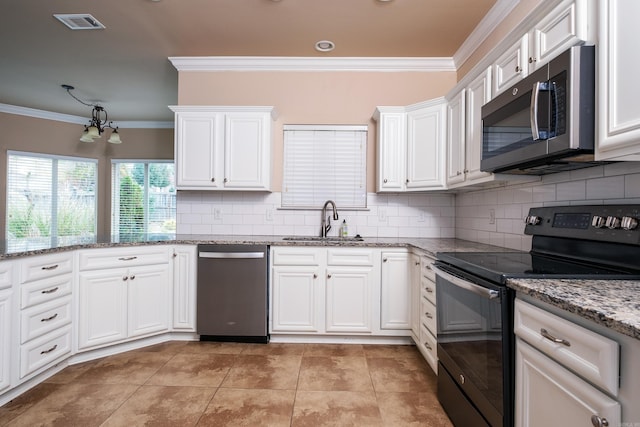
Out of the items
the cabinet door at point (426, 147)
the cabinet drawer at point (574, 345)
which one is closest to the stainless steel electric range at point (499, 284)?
the cabinet drawer at point (574, 345)

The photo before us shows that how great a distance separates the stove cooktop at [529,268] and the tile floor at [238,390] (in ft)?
2.91

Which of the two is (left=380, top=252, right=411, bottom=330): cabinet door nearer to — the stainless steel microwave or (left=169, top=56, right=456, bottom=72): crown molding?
the stainless steel microwave

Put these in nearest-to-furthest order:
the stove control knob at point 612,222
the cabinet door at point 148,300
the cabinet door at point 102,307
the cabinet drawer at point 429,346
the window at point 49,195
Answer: the stove control knob at point 612,222 → the cabinet drawer at point 429,346 → the cabinet door at point 102,307 → the cabinet door at point 148,300 → the window at point 49,195

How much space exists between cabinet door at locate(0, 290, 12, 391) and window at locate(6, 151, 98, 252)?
335cm

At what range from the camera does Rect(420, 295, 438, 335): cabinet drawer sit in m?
2.11

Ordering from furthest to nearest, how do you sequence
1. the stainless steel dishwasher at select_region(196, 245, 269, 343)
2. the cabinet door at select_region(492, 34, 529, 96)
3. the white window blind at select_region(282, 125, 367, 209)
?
the white window blind at select_region(282, 125, 367, 209), the stainless steel dishwasher at select_region(196, 245, 269, 343), the cabinet door at select_region(492, 34, 529, 96)

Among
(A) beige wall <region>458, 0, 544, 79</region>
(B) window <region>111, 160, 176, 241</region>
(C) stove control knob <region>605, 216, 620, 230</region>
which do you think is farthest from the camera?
(B) window <region>111, 160, 176, 241</region>

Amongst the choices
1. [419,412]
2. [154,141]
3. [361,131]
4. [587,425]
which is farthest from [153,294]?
[154,141]

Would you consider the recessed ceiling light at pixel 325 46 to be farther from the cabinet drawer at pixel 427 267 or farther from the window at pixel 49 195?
the window at pixel 49 195

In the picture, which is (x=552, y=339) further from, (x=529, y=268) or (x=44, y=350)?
(x=44, y=350)

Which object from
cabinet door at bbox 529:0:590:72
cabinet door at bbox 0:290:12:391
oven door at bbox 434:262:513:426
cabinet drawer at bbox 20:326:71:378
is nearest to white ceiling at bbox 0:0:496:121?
cabinet door at bbox 529:0:590:72

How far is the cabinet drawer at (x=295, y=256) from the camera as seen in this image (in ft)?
8.98

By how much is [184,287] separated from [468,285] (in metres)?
2.26

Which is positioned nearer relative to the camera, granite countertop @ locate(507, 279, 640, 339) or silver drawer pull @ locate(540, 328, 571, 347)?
granite countertop @ locate(507, 279, 640, 339)
